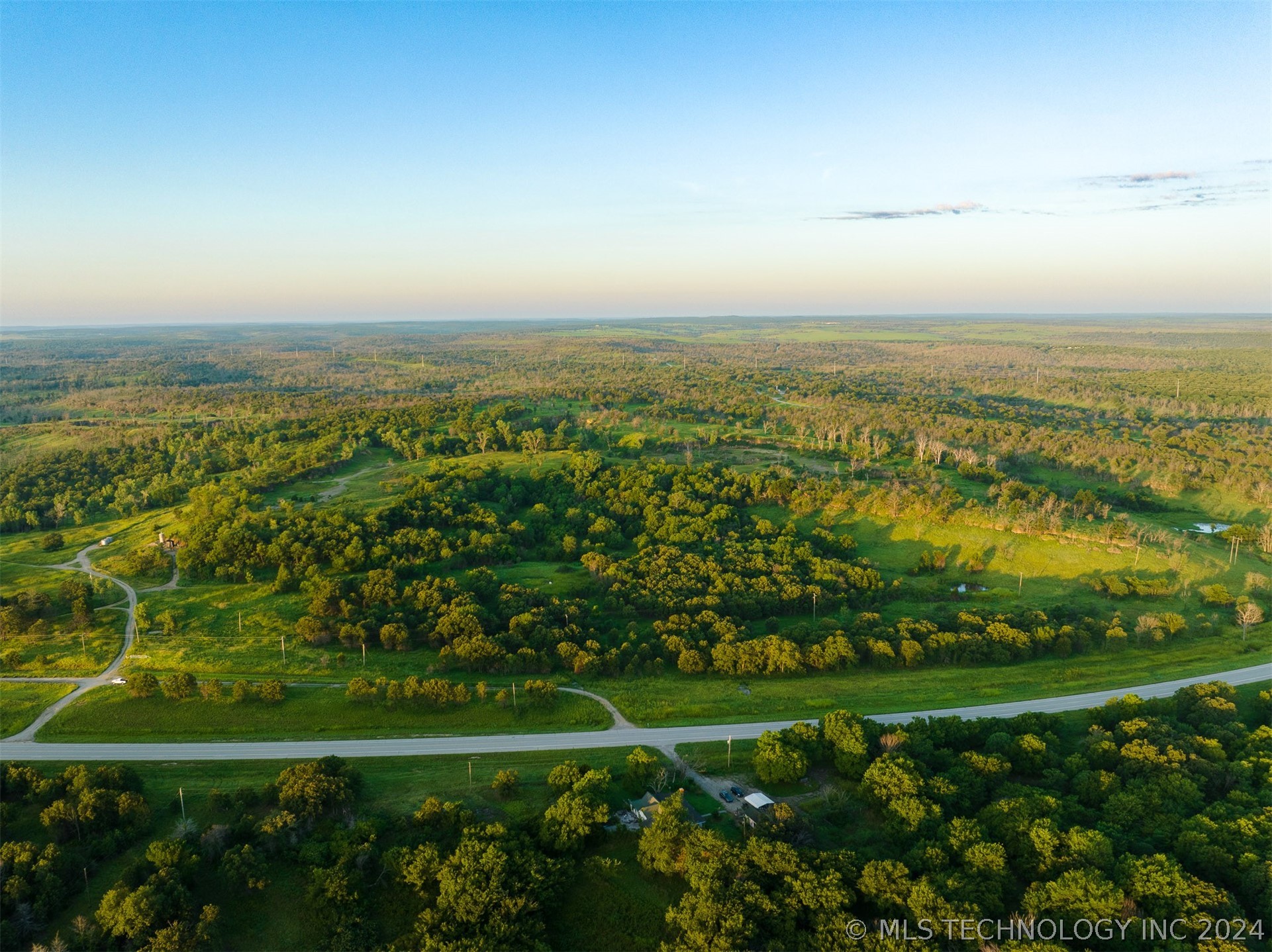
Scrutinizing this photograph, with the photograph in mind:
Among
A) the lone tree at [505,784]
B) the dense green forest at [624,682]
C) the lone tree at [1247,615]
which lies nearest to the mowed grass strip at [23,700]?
the dense green forest at [624,682]

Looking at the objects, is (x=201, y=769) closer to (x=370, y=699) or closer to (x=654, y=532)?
(x=370, y=699)

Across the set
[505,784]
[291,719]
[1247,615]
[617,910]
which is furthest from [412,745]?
[1247,615]

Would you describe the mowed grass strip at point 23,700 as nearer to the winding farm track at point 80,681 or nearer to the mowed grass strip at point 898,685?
the winding farm track at point 80,681

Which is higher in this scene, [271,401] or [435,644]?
Answer: [271,401]

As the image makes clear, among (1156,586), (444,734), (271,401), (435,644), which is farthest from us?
(271,401)

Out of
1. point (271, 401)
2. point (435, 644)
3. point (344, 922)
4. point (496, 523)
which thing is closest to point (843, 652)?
point (435, 644)
